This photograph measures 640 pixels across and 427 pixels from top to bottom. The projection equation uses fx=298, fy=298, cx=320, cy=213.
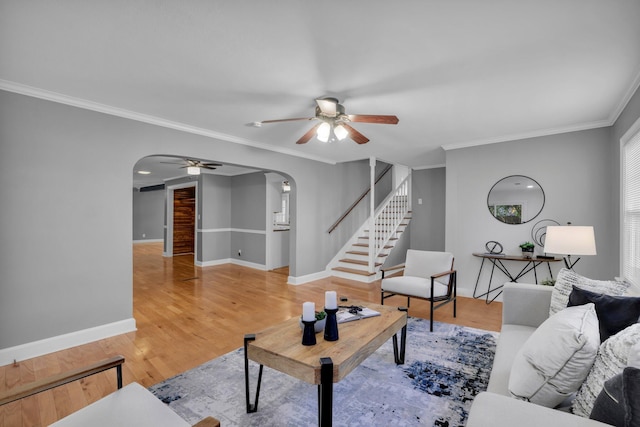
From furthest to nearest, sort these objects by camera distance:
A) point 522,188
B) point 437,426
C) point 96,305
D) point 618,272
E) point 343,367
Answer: point 522,188 < point 618,272 < point 96,305 < point 437,426 < point 343,367

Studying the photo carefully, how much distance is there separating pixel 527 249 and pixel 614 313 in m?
2.97

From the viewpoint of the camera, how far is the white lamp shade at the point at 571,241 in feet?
8.75

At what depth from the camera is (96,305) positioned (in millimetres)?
3139

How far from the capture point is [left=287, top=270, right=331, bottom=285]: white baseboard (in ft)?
18.2

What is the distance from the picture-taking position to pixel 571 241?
2732 mm

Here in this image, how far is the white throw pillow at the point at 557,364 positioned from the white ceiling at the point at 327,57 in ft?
5.63

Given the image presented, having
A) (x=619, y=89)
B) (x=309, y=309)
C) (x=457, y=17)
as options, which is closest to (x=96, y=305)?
(x=309, y=309)

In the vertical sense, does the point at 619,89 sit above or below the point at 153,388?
above

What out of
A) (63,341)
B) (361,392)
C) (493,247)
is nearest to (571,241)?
(493,247)

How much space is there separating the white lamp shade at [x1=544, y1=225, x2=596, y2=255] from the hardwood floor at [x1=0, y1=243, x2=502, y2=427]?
3.82ft

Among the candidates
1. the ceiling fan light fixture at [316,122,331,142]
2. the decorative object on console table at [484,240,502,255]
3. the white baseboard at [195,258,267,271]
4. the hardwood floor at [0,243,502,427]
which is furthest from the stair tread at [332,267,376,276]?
the ceiling fan light fixture at [316,122,331,142]

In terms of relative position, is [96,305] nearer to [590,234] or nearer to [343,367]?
[343,367]

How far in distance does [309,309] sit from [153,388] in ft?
4.61

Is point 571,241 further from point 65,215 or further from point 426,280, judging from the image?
point 65,215
